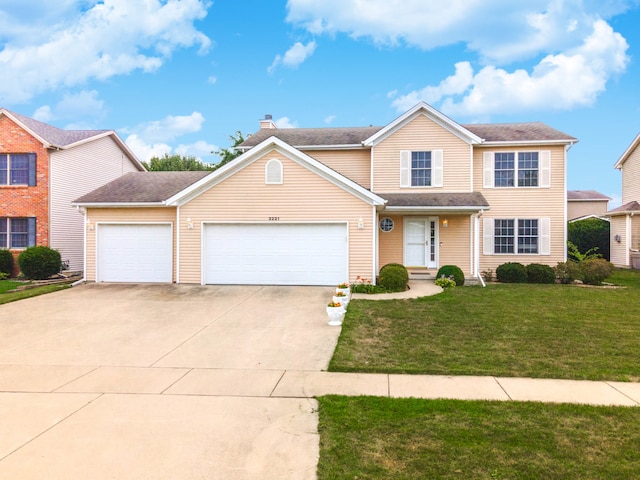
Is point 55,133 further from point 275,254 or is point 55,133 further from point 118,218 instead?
point 275,254

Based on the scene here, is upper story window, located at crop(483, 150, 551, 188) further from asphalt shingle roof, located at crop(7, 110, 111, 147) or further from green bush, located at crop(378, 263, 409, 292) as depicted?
asphalt shingle roof, located at crop(7, 110, 111, 147)

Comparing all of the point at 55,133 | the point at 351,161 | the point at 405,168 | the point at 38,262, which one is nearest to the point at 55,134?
the point at 55,133

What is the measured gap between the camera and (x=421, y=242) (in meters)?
17.7

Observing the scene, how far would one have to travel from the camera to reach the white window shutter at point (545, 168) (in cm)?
1786

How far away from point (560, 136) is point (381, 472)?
1813 centimetres

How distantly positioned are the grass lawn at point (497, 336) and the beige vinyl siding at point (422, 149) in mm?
6126

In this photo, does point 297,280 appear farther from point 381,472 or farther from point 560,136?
point 560,136

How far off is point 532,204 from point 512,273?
3531mm

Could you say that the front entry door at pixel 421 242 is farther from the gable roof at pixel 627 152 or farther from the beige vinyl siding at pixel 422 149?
the gable roof at pixel 627 152

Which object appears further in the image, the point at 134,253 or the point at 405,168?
the point at 405,168

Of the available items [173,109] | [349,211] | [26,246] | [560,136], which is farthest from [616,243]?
[26,246]

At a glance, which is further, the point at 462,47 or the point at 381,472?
the point at 462,47

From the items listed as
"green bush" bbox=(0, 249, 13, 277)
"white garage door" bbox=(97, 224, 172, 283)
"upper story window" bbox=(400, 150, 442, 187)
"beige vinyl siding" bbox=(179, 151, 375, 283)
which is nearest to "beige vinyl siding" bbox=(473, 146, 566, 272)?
"upper story window" bbox=(400, 150, 442, 187)

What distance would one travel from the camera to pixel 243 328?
9.14 meters
